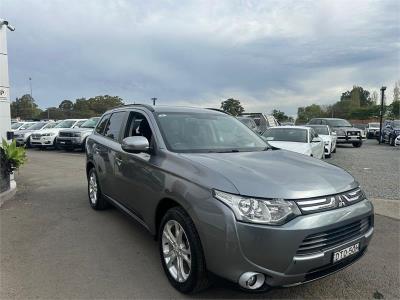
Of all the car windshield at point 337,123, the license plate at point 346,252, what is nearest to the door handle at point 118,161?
the license plate at point 346,252

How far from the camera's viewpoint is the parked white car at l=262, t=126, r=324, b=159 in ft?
33.9

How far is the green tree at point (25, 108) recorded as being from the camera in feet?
230

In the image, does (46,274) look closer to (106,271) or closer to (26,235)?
(106,271)

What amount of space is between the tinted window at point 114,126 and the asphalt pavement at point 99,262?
1374mm

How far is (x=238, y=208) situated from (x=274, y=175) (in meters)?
0.54

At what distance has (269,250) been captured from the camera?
269cm

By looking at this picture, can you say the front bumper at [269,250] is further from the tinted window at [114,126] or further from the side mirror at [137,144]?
the tinted window at [114,126]

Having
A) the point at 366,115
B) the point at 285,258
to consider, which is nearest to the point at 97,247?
the point at 285,258

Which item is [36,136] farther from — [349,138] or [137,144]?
[349,138]

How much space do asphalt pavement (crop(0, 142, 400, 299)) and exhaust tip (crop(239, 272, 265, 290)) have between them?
213 millimetres

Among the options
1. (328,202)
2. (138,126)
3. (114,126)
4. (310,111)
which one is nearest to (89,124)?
(114,126)

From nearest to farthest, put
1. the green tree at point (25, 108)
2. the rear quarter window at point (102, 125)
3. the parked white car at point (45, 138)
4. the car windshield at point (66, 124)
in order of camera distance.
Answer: the rear quarter window at point (102, 125), the parked white car at point (45, 138), the car windshield at point (66, 124), the green tree at point (25, 108)

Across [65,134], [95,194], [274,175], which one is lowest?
[95,194]


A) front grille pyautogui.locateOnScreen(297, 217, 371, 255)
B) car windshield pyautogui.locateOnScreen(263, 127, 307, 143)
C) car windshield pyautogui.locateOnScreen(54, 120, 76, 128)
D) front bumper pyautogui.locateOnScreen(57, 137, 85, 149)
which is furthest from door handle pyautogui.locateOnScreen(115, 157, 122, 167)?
car windshield pyautogui.locateOnScreen(54, 120, 76, 128)
